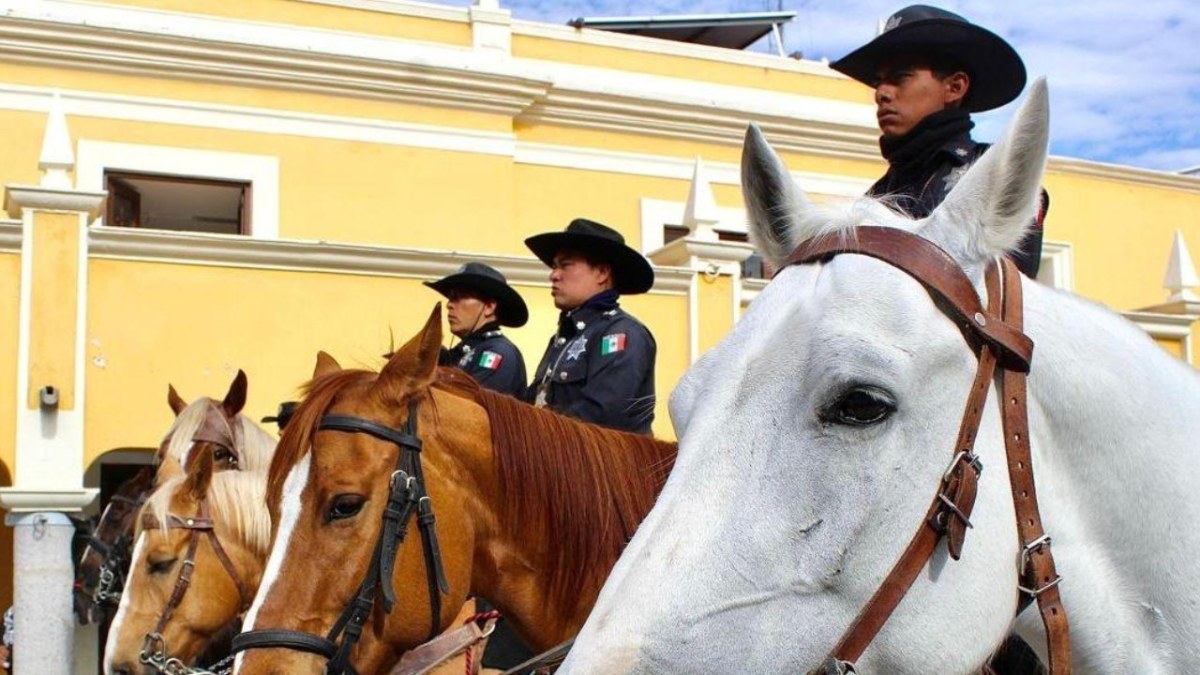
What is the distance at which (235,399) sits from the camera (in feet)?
22.4

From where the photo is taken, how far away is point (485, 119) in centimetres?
1400

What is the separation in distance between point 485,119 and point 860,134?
15.9 feet

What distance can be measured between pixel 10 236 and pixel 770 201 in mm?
8207

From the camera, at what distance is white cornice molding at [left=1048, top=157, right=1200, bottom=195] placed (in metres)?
16.9

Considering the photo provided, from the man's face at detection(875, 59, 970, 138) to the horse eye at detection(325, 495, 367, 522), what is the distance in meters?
1.97

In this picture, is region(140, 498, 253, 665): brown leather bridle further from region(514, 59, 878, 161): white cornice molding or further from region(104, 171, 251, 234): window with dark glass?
region(514, 59, 878, 161): white cornice molding

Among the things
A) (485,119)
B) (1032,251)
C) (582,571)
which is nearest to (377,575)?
(582,571)

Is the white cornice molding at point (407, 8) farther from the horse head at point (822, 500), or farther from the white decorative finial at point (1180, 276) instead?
the horse head at point (822, 500)

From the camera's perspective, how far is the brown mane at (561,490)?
387cm

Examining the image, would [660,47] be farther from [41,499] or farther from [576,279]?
[576,279]

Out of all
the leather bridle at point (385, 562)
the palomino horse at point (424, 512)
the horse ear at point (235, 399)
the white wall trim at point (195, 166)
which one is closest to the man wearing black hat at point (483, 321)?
the horse ear at point (235, 399)

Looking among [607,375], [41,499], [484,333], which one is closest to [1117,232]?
[484,333]

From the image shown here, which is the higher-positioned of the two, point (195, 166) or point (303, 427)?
point (195, 166)

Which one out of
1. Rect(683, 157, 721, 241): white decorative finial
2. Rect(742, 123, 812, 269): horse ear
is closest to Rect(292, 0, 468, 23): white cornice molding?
Rect(683, 157, 721, 241): white decorative finial
